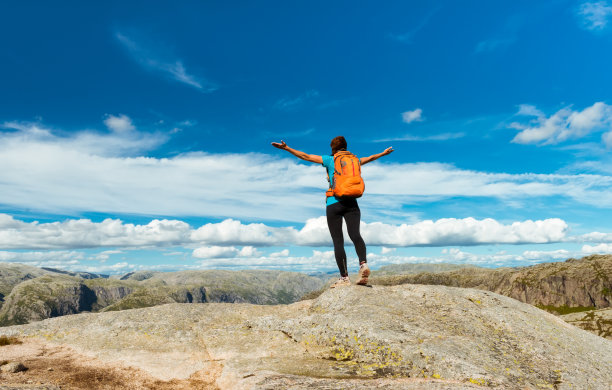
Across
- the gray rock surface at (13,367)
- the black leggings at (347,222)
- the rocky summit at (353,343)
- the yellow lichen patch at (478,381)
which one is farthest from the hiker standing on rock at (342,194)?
the gray rock surface at (13,367)

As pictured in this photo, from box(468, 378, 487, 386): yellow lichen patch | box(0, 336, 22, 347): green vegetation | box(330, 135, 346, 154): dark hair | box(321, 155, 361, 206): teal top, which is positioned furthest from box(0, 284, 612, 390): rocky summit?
box(330, 135, 346, 154): dark hair

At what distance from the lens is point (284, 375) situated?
354 inches

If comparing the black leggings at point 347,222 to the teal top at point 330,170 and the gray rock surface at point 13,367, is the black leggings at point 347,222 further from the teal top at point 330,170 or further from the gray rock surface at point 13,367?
the gray rock surface at point 13,367

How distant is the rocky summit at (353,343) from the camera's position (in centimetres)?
933

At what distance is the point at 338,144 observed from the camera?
15.5 m

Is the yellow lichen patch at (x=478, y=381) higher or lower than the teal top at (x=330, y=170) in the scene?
lower

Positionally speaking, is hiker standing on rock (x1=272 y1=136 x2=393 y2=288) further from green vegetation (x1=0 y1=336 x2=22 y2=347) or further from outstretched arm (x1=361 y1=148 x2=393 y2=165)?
green vegetation (x1=0 y1=336 x2=22 y2=347)

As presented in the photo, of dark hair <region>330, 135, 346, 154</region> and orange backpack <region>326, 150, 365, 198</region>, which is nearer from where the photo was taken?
orange backpack <region>326, 150, 365, 198</region>

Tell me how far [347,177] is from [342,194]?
710 millimetres

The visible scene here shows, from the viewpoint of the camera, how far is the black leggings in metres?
14.7

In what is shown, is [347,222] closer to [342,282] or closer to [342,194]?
A: [342,194]

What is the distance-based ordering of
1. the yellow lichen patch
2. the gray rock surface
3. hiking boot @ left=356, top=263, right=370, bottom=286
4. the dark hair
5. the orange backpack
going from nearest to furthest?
the yellow lichen patch
the gray rock surface
the orange backpack
hiking boot @ left=356, top=263, right=370, bottom=286
the dark hair

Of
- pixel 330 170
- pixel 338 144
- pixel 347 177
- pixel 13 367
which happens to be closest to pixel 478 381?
pixel 347 177

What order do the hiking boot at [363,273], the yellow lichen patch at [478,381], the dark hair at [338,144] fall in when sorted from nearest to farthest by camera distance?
the yellow lichen patch at [478,381]
the hiking boot at [363,273]
the dark hair at [338,144]
